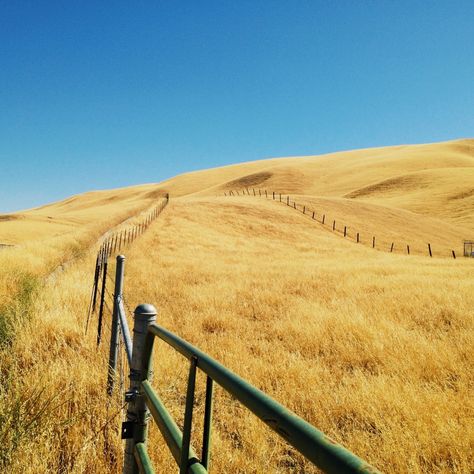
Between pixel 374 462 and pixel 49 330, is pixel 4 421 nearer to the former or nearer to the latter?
pixel 49 330

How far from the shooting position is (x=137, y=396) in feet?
8.11

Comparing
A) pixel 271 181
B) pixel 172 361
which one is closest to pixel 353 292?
pixel 172 361

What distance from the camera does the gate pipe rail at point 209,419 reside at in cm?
86

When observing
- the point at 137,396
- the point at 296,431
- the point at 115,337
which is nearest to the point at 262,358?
the point at 115,337

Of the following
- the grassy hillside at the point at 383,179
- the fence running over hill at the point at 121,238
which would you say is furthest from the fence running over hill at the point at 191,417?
the grassy hillside at the point at 383,179

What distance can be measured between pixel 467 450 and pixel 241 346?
3.76 meters

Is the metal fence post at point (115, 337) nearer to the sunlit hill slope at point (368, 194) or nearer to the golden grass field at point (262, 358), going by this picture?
the golden grass field at point (262, 358)

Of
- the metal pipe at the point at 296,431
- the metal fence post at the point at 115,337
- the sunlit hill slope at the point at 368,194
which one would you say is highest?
the sunlit hill slope at the point at 368,194

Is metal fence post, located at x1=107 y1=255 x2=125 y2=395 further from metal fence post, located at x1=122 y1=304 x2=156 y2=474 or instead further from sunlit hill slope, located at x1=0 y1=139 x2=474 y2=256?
sunlit hill slope, located at x1=0 y1=139 x2=474 y2=256

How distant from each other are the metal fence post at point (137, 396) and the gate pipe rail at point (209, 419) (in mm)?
14

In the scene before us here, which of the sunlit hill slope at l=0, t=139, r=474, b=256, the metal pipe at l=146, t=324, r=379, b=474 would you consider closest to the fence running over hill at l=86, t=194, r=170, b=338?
the sunlit hill slope at l=0, t=139, r=474, b=256

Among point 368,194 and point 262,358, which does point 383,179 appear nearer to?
point 368,194

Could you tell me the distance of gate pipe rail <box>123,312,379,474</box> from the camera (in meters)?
0.86

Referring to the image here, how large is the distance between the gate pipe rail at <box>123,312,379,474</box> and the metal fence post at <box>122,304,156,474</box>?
1 cm
